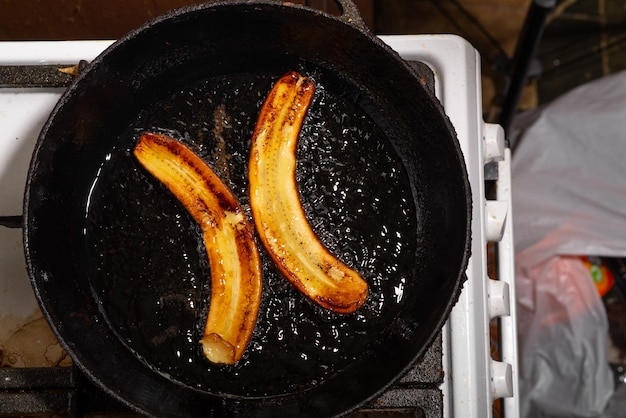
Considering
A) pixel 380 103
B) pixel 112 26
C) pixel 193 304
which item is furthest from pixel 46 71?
pixel 380 103

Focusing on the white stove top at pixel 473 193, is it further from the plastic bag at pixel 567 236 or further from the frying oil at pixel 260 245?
the plastic bag at pixel 567 236

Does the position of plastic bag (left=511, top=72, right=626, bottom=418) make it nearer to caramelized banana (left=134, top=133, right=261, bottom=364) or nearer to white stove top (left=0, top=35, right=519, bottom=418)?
white stove top (left=0, top=35, right=519, bottom=418)

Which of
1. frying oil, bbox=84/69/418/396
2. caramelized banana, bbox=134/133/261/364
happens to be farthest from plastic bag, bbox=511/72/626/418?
caramelized banana, bbox=134/133/261/364

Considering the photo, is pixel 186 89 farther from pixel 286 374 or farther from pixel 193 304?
pixel 286 374

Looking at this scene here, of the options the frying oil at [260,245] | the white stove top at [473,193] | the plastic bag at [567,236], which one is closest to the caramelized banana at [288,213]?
the frying oil at [260,245]

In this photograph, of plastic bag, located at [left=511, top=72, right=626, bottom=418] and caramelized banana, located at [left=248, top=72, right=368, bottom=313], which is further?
plastic bag, located at [left=511, top=72, right=626, bottom=418]

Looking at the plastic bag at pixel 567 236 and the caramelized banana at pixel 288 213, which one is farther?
the plastic bag at pixel 567 236
